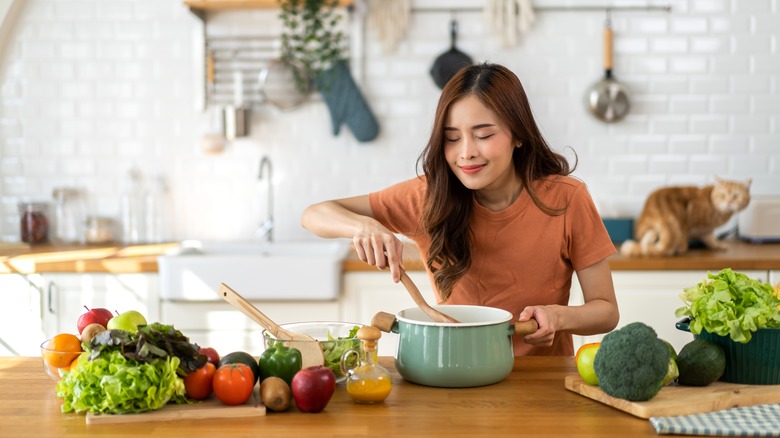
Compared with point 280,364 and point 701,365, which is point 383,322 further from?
point 701,365

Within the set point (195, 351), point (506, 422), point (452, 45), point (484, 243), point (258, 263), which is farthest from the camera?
point (452, 45)

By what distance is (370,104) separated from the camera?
4.23 metres

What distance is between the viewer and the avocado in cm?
171

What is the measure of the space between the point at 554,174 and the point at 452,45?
198cm

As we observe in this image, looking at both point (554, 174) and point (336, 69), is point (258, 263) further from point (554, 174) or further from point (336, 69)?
point (554, 174)

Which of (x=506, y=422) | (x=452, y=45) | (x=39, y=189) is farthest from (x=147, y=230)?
(x=506, y=422)

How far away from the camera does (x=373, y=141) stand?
4.25 meters

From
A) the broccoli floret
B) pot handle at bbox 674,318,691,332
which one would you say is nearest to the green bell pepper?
the broccoli floret

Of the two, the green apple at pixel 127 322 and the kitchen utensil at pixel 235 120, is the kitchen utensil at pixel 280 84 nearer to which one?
the kitchen utensil at pixel 235 120

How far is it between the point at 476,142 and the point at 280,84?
224cm

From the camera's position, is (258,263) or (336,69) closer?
(258,263)

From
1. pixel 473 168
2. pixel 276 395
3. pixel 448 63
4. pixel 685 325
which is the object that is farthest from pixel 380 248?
pixel 448 63

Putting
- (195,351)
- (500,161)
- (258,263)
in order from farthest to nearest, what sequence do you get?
(258,263) → (500,161) → (195,351)

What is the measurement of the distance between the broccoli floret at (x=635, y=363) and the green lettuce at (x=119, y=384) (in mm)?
807
